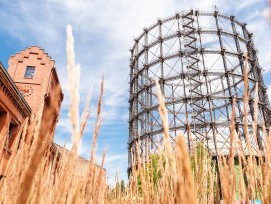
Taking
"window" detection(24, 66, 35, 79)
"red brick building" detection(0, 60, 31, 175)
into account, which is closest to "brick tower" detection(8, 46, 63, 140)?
"window" detection(24, 66, 35, 79)

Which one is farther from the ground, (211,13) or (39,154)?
(211,13)

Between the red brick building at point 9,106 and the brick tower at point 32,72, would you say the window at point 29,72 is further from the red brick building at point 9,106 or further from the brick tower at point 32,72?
the red brick building at point 9,106

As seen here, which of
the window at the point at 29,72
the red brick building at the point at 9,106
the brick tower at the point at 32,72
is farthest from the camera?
the window at the point at 29,72

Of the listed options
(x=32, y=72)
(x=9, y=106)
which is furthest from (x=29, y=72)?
(x=9, y=106)

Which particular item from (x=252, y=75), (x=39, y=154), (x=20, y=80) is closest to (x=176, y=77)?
(x=252, y=75)

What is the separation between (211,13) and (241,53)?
525 centimetres

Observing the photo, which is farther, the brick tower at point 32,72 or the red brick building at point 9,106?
the brick tower at point 32,72

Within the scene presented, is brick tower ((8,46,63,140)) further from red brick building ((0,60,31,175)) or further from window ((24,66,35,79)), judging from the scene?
red brick building ((0,60,31,175))

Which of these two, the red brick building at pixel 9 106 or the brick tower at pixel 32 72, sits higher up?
the brick tower at pixel 32 72

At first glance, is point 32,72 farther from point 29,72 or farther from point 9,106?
point 9,106

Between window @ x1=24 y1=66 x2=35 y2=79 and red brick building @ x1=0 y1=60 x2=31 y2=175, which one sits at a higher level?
window @ x1=24 y1=66 x2=35 y2=79

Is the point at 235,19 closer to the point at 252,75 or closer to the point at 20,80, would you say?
the point at 252,75

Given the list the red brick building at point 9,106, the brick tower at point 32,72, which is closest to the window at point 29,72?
the brick tower at point 32,72

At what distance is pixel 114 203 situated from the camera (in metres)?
2.39
